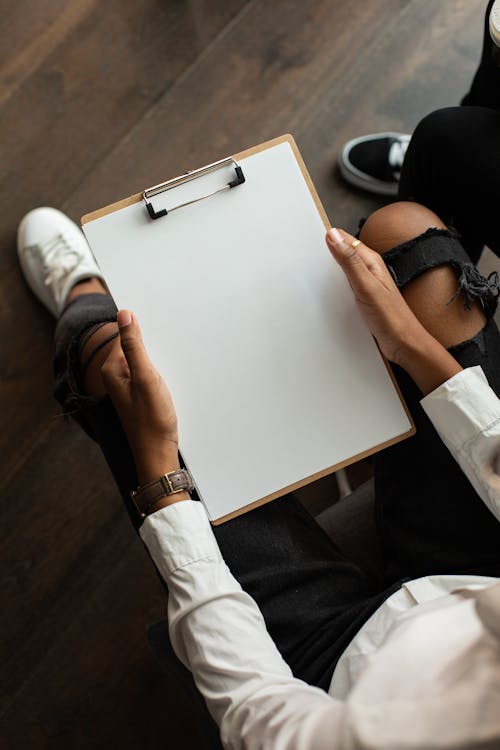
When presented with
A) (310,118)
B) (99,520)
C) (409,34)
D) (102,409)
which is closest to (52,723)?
(99,520)

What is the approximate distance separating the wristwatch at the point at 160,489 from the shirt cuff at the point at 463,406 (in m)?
0.27

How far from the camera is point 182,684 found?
0.69 metres

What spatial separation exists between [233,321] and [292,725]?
395 millimetres

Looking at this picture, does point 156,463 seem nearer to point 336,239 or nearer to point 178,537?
point 178,537

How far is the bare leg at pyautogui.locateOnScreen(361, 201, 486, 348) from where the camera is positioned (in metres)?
0.72

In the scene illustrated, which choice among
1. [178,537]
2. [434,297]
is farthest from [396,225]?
[178,537]

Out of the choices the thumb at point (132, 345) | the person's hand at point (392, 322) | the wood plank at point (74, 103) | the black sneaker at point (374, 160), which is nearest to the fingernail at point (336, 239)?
the person's hand at point (392, 322)

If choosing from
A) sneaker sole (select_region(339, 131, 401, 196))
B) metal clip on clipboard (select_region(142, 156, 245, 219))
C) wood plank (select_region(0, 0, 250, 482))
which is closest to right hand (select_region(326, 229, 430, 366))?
metal clip on clipboard (select_region(142, 156, 245, 219))

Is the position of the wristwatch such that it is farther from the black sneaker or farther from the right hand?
the black sneaker

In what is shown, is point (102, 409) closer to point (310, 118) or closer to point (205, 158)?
point (205, 158)

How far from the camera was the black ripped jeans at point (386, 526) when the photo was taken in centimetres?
67

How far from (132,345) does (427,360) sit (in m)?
0.32

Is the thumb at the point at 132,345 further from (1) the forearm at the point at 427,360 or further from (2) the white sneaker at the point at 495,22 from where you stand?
(2) the white sneaker at the point at 495,22

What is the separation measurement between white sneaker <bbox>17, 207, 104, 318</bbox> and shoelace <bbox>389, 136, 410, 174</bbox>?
1.81 ft
